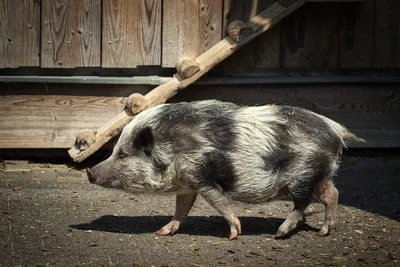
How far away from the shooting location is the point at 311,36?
8.45m

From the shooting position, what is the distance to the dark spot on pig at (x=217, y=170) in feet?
20.0

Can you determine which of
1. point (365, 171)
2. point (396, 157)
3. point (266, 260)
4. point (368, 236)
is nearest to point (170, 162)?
point (266, 260)

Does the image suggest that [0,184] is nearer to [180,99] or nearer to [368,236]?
[180,99]

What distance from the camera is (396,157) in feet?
29.1

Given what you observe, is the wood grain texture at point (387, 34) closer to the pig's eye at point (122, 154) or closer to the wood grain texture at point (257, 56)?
the wood grain texture at point (257, 56)

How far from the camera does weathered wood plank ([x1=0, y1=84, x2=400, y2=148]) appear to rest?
8.24 meters

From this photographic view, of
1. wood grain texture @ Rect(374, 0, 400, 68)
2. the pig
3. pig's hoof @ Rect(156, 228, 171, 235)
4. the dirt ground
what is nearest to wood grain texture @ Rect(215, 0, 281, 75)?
wood grain texture @ Rect(374, 0, 400, 68)

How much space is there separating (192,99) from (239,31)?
3.03 feet

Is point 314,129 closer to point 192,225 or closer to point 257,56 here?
point 192,225

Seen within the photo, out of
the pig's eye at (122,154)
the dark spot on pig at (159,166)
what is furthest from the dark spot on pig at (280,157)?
the pig's eye at (122,154)

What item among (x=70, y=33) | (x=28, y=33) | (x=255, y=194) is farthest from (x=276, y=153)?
(x=28, y=33)

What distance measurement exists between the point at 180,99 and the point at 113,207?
1772 millimetres

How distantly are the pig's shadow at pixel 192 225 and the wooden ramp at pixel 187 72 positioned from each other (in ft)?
4.52

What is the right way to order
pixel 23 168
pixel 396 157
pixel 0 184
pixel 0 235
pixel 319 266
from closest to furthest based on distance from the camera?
pixel 319 266 < pixel 0 235 < pixel 0 184 < pixel 23 168 < pixel 396 157
